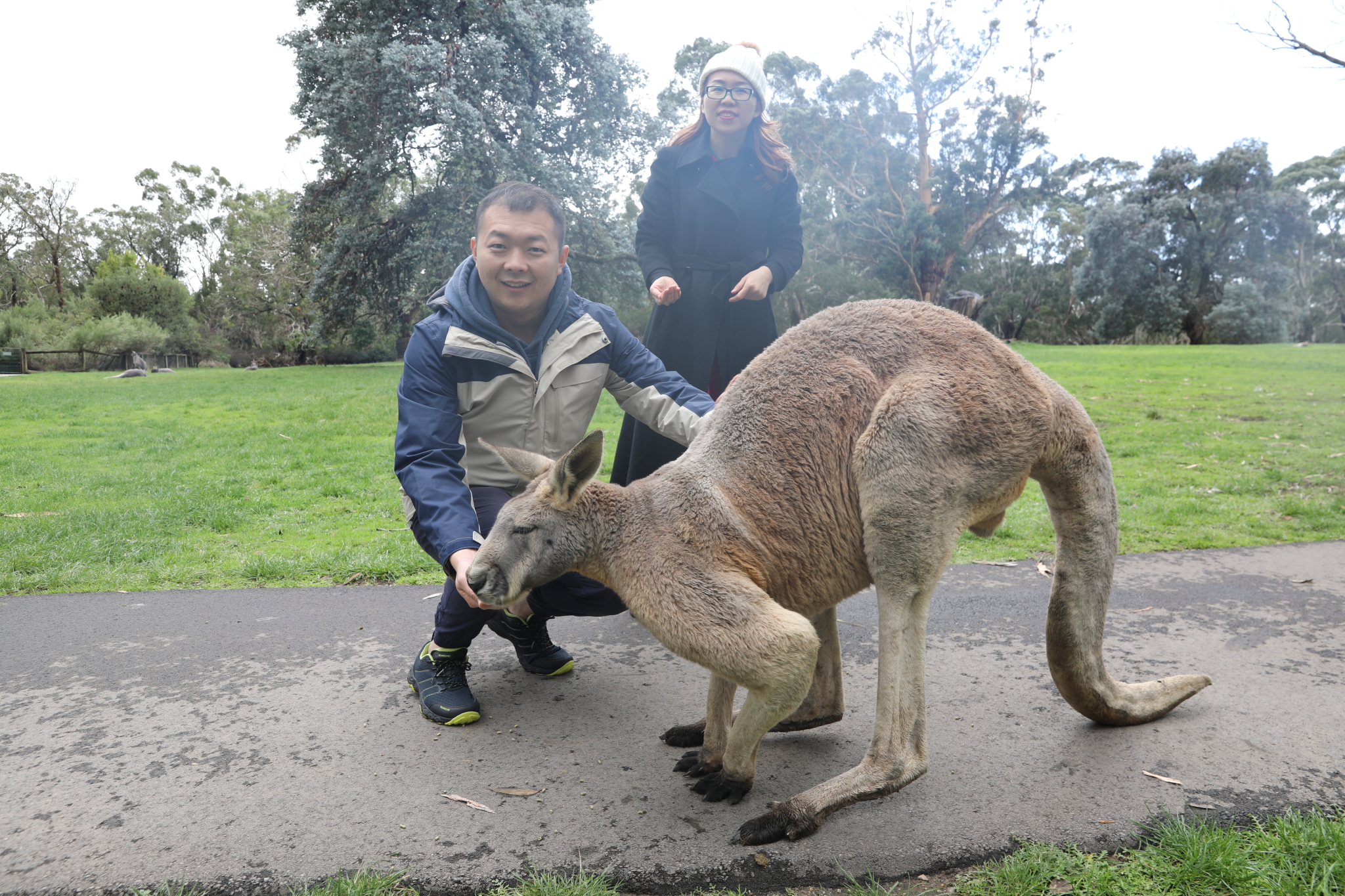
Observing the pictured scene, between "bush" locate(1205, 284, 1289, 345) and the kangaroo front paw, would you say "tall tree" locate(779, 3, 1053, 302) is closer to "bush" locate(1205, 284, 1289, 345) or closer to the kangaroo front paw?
"bush" locate(1205, 284, 1289, 345)

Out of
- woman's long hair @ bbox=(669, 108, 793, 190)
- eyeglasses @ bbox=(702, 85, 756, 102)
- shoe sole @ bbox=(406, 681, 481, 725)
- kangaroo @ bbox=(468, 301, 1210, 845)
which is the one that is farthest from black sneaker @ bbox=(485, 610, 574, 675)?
eyeglasses @ bbox=(702, 85, 756, 102)

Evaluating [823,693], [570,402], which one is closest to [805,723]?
[823,693]

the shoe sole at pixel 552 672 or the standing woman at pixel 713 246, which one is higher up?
the standing woman at pixel 713 246

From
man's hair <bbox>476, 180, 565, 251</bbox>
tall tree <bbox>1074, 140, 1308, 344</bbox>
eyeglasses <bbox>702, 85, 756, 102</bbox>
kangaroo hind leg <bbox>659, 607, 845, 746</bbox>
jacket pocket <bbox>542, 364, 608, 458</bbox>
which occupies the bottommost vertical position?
kangaroo hind leg <bbox>659, 607, 845, 746</bbox>

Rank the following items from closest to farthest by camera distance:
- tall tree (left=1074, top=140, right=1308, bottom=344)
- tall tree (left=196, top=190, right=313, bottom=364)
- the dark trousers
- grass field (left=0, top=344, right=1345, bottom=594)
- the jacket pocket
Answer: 1. the dark trousers
2. the jacket pocket
3. grass field (left=0, top=344, right=1345, bottom=594)
4. tall tree (left=1074, top=140, right=1308, bottom=344)
5. tall tree (left=196, top=190, right=313, bottom=364)

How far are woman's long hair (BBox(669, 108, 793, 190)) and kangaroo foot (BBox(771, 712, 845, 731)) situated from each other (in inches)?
102

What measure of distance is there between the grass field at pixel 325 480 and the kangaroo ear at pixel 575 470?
292 centimetres

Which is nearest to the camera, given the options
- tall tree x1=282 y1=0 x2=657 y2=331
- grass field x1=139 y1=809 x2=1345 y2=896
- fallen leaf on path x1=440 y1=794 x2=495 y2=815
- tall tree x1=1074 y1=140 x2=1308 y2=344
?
grass field x1=139 y1=809 x2=1345 y2=896

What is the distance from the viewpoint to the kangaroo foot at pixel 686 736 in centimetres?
301

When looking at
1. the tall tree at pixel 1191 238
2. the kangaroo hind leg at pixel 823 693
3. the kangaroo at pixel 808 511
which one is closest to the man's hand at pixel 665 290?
the kangaroo at pixel 808 511

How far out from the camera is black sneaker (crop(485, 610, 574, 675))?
3.63 meters

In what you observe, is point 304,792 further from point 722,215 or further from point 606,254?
point 606,254

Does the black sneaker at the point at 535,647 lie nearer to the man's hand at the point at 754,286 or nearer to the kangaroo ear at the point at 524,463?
the kangaroo ear at the point at 524,463

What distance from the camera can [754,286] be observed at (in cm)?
389
